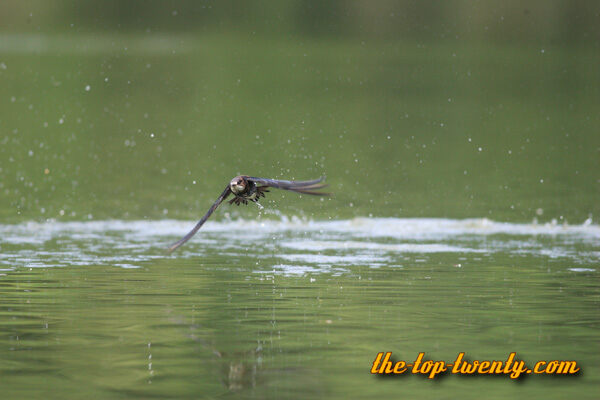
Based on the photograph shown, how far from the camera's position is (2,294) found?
1583cm

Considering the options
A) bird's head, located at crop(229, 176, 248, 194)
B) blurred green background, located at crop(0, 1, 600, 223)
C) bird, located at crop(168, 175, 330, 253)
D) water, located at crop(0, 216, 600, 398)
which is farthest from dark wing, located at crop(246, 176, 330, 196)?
blurred green background, located at crop(0, 1, 600, 223)

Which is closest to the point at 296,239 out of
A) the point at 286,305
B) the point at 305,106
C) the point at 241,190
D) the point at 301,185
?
the point at 286,305

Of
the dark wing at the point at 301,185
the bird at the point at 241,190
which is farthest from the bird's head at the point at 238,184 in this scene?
the dark wing at the point at 301,185

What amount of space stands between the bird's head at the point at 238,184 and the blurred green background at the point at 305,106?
10.2 m

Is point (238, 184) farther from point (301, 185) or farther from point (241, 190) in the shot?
point (301, 185)

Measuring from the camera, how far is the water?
1121 cm

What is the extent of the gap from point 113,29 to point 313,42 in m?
13.5

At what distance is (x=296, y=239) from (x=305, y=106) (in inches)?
1166

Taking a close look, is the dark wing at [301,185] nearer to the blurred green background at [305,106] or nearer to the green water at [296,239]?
the green water at [296,239]

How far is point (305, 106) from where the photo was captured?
51.1 metres

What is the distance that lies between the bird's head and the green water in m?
1.34

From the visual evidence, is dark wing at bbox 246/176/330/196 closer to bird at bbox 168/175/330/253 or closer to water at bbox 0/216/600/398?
bird at bbox 168/175/330/253

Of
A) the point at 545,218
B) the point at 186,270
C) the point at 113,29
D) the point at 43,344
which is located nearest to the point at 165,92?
the point at 113,29

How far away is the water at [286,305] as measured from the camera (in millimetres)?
11211
